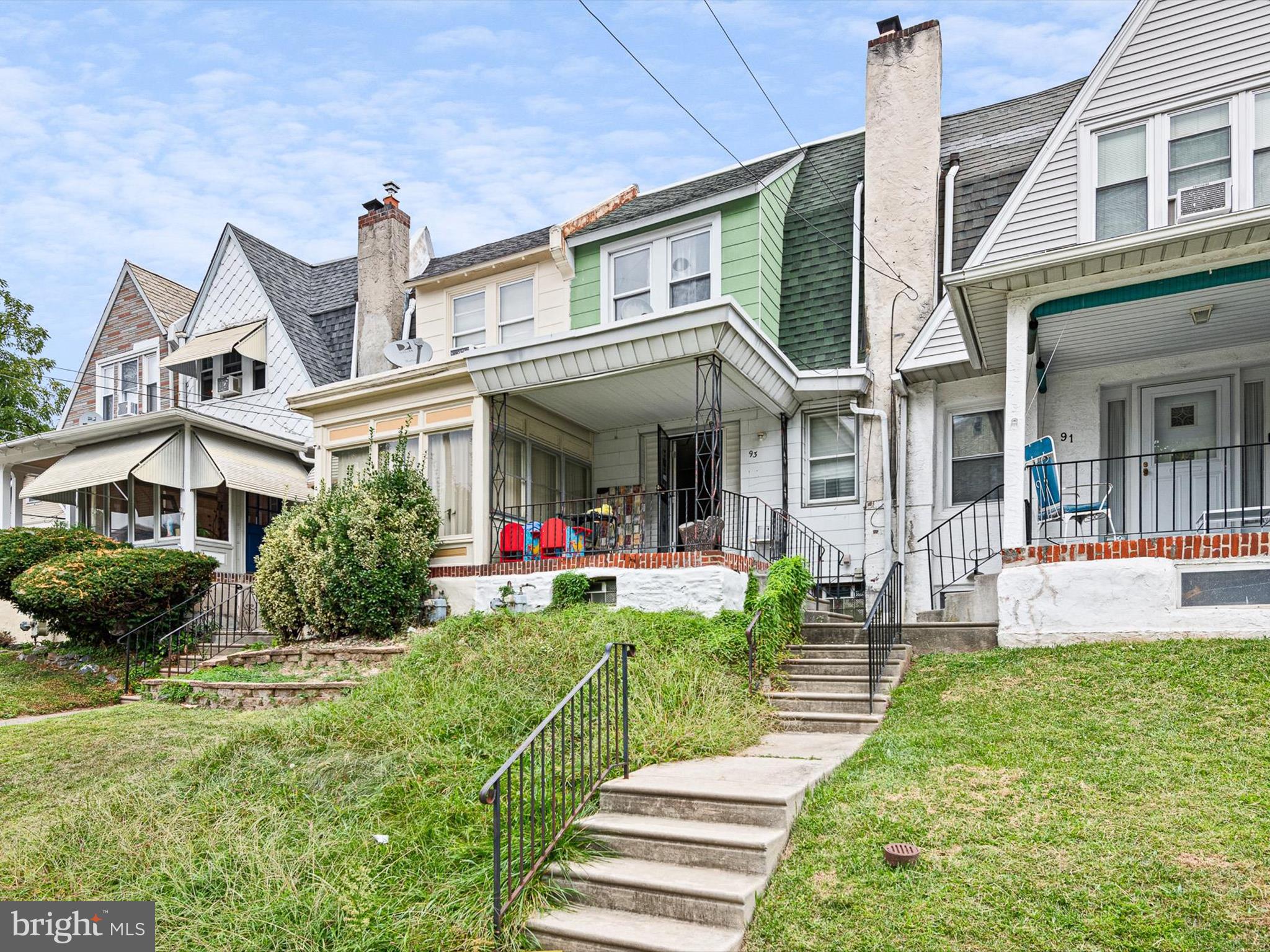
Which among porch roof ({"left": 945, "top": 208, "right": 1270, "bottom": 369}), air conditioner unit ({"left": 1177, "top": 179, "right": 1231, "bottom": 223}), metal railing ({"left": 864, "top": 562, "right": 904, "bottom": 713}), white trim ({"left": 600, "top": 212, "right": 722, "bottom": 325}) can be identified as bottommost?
metal railing ({"left": 864, "top": 562, "right": 904, "bottom": 713})

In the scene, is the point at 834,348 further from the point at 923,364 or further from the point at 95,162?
the point at 95,162

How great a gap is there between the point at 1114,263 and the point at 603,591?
6.85m

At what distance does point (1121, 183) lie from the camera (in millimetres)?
10352

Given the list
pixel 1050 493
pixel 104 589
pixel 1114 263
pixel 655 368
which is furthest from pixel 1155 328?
pixel 104 589

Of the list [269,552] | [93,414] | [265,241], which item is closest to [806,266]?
[269,552]

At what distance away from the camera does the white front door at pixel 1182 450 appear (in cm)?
1080

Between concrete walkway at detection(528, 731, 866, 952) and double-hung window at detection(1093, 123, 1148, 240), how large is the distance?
24.4ft

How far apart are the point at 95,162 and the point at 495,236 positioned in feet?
24.7

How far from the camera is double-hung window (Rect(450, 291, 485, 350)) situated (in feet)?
52.2

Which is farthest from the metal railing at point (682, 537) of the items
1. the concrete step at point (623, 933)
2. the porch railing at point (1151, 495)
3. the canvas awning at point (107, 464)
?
the canvas awning at point (107, 464)

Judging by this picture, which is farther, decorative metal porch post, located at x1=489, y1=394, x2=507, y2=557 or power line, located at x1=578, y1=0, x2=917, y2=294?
decorative metal porch post, located at x1=489, y1=394, x2=507, y2=557

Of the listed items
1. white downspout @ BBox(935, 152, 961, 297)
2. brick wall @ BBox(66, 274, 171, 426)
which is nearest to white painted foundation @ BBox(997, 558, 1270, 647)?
white downspout @ BBox(935, 152, 961, 297)

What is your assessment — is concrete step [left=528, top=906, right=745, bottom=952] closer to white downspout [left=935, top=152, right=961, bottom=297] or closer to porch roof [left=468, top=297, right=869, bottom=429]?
porch roof [left=468, top=297, right=869, bottom=429]

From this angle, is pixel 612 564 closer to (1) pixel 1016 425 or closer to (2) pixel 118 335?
(1) pixel 1016 425
